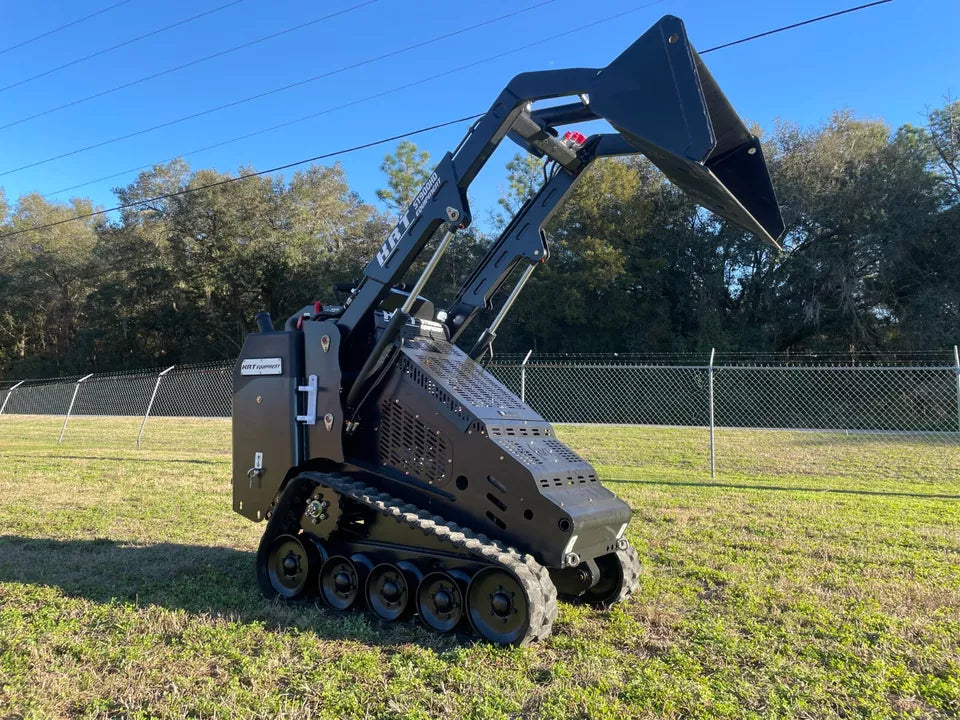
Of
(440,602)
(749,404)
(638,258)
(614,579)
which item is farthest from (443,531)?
(638,258)

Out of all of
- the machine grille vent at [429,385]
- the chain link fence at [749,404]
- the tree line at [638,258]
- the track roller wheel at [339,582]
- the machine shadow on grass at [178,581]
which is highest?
the tree line at [638,258]

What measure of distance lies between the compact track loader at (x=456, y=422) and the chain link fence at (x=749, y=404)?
7.04 metres

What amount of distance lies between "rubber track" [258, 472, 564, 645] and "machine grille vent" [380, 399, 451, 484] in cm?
23

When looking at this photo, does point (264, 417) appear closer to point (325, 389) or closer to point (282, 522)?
point (325, 389)

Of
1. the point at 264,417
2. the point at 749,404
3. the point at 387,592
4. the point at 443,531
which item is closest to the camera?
the point at 443,531

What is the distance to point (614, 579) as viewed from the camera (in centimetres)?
457

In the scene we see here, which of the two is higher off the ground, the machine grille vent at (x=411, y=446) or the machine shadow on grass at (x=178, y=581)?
the machine grille vent at (x=411, y=446)

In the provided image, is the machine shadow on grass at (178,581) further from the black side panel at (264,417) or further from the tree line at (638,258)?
the tree line at (638,258)

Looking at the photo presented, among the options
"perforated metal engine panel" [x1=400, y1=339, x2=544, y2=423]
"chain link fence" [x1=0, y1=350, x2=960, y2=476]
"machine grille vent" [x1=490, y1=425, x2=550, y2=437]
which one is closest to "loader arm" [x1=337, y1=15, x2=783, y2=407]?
"perforated metal engine panel" [x1=400, y1=339, x2=544, y2=423]

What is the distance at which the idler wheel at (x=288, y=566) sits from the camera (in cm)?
464

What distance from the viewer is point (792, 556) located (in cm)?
584

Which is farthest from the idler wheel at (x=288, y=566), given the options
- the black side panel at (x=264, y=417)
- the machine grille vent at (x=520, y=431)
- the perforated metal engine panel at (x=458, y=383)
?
the machine grille vent at (x=520, y=431)

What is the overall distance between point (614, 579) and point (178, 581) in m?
3.13

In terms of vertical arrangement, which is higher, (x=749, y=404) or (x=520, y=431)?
(x=749, y=404)
